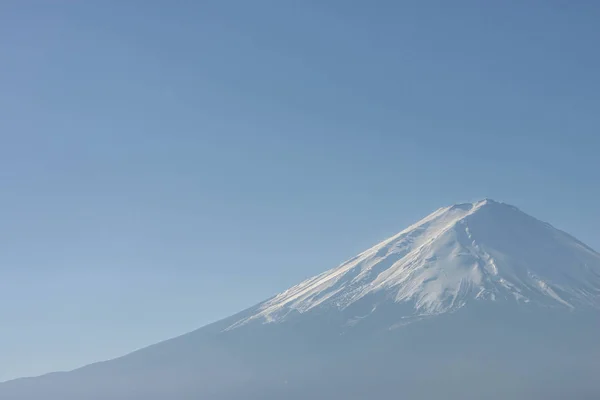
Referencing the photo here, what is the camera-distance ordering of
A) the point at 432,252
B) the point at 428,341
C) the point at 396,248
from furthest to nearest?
the point at 396,248 → the point at 432,252 → the point at 428,341

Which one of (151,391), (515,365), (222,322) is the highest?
(222,322)

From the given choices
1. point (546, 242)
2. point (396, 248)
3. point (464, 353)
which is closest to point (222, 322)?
point (396, 248)

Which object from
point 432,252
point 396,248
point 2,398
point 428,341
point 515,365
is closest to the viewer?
point 515,365

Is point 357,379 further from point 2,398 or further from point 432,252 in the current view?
point 2,398

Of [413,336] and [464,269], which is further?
[464,269]

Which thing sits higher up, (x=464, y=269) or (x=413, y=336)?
(x=464, y=269)

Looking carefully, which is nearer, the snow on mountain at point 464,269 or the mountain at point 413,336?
the mountain at point 413,336
